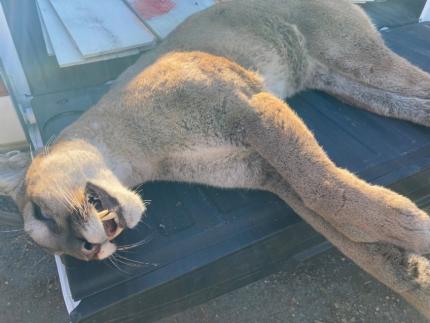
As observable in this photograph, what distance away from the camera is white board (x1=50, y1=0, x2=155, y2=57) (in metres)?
4.16

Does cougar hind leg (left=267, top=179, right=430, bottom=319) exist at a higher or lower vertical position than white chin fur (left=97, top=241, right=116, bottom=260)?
lower

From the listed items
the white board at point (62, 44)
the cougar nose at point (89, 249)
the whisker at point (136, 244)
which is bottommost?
the whisker at point (136, 244)

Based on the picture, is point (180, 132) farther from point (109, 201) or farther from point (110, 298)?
point (110, 298)

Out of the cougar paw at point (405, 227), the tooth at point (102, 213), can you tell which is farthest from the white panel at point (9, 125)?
the cougar paw at point (405, 227)

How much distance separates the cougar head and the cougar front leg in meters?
0.90

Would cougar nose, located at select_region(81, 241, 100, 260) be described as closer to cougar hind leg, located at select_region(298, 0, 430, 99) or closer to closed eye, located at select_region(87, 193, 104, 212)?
closed eye, located at select_region(87, 193, 104, 212)

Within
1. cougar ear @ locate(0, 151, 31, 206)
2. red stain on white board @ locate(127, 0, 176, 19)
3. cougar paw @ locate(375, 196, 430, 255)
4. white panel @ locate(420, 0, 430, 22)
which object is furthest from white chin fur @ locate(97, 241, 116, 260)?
white panel @ locate(420, 0, 430, 22)

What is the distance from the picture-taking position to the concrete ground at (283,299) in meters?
3.23

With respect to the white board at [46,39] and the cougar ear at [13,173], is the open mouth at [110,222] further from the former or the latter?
the white board at [46,39]

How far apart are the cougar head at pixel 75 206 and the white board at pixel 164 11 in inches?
94.7

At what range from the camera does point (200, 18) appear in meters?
3.70

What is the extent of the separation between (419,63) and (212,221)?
2.73 m

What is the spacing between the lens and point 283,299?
3.35 metres

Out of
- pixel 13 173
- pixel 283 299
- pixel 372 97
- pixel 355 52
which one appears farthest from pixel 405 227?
pixel 13 173
